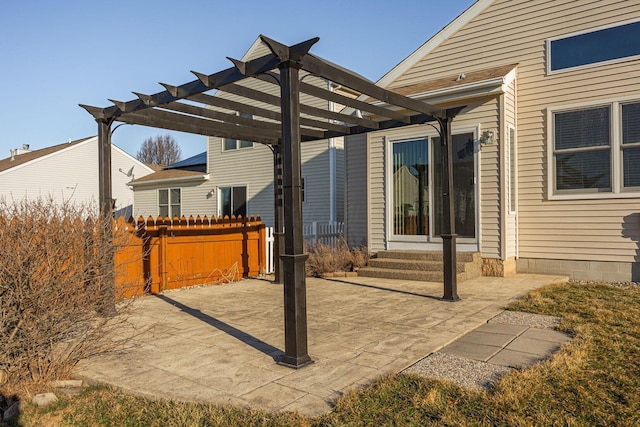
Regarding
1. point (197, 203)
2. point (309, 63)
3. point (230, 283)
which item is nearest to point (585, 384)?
point (309, 63)

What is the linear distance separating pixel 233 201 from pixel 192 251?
27.7 feet

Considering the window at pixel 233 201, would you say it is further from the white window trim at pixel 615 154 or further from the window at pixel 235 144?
the white window trim at pixel 615 154

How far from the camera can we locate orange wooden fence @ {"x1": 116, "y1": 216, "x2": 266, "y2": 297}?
7.99 meters

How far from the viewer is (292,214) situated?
13.4ft

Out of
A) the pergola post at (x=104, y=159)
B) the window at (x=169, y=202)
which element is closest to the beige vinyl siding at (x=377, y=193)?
the pergola post at (x=104, y=159)

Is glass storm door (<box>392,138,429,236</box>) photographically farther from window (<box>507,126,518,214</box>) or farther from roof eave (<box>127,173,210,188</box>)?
roof eave (<box>127,173,210,188</box>)

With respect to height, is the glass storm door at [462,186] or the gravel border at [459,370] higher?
the glass storm door at [462,186]

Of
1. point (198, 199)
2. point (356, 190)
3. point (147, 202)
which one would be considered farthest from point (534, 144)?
point (147, 202)

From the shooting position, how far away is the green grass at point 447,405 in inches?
114

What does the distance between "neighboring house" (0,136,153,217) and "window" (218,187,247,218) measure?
25.9 feet

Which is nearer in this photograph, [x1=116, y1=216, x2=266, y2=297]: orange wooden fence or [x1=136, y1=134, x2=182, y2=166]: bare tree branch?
[x1=116, y1=216, x2=266, y2=297]: orange wooden fence

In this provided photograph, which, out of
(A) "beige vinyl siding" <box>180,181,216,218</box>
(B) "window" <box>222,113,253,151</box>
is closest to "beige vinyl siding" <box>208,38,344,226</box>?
(B) "window" <box>222,113,253,151</box>

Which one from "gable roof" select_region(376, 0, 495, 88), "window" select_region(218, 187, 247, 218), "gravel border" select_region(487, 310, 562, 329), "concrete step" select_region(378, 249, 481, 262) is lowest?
"gravel border" select_region(487, 310, 562, 329)

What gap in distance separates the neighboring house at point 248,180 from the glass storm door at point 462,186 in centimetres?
507
